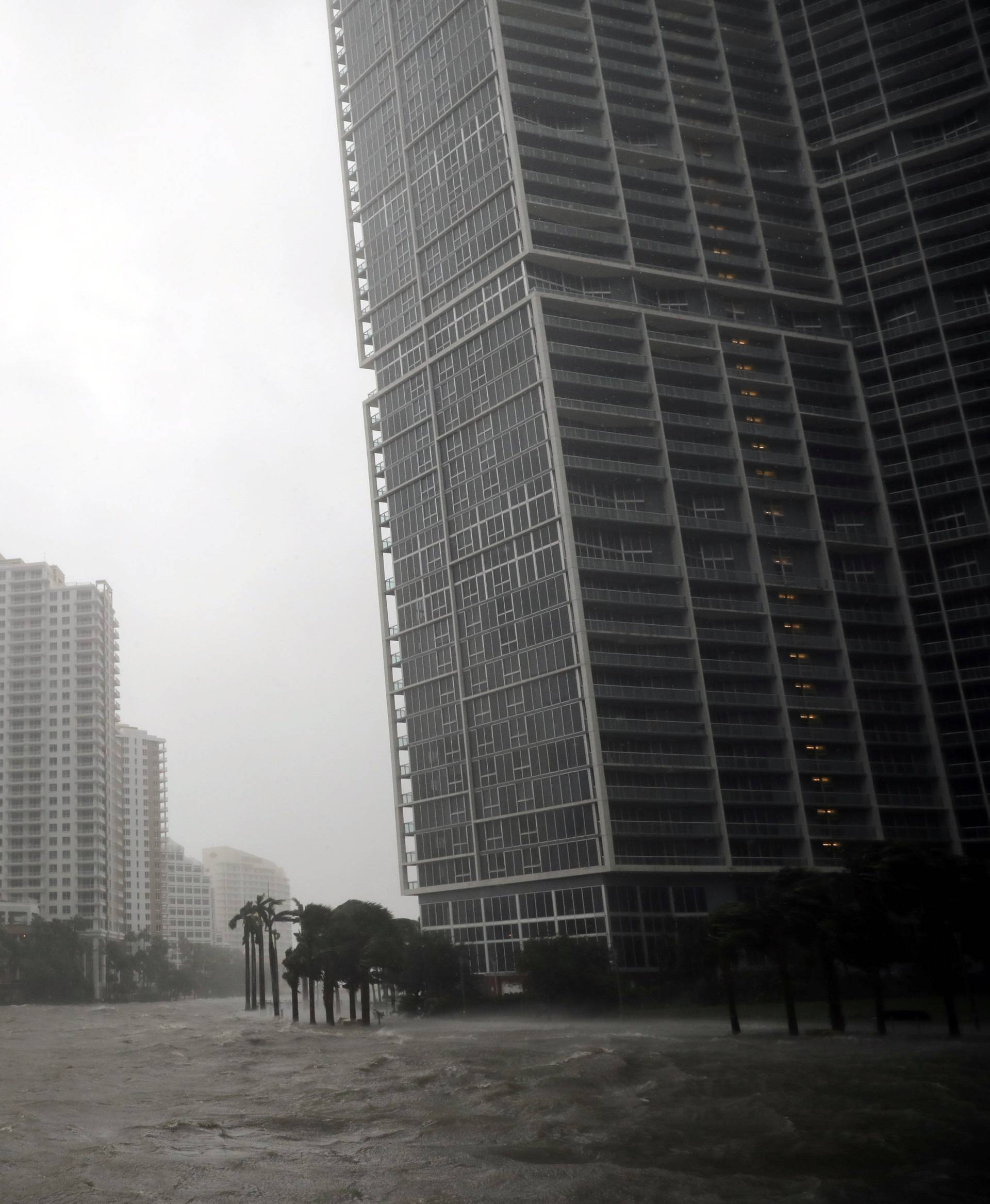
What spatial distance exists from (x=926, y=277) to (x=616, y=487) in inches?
1941

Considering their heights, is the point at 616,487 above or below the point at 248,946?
above

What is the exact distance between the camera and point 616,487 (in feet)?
412

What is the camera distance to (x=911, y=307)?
144000mm

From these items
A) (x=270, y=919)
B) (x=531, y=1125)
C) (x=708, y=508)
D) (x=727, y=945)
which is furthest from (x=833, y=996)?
(x=270, y=919)

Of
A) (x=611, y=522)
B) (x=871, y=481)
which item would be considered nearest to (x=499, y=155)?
(x=611, y=522)

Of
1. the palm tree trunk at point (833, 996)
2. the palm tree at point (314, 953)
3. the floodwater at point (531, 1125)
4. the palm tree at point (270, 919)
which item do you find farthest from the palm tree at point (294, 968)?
the palm tree trunk at point (833, 996)

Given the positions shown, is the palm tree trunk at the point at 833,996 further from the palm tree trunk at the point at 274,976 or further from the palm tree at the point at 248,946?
the palm tree at the point at 248,946

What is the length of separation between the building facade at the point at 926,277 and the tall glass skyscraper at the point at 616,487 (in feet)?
11.5

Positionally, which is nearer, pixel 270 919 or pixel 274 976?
pixel 274 976

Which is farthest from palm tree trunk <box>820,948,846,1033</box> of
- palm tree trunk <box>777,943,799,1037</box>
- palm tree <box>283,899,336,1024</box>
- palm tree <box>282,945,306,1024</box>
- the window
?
the window

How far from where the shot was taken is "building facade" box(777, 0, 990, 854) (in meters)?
132

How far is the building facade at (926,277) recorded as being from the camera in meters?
132

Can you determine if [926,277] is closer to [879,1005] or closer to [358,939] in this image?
[358,939]

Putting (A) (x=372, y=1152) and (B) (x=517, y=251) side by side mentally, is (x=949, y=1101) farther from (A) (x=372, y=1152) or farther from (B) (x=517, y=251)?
(B) (x=517, y=251)
